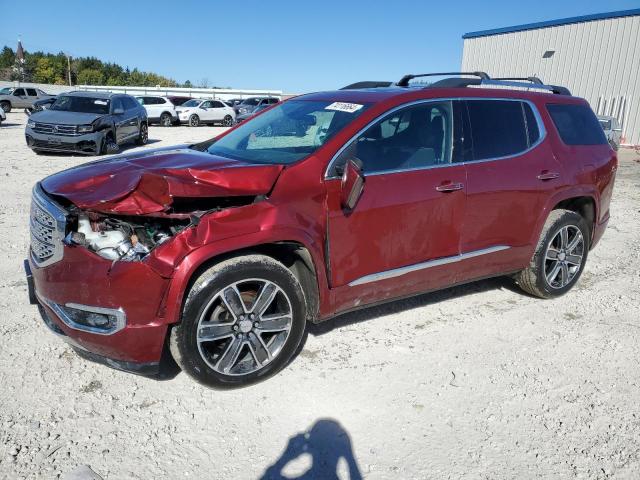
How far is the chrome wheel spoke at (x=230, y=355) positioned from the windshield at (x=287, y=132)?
47.5 inches

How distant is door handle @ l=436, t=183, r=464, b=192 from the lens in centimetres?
375

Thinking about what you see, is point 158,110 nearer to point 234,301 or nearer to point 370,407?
point 234,301

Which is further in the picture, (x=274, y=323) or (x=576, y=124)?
(x=576, y=124)

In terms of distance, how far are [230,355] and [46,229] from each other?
4.37 ft

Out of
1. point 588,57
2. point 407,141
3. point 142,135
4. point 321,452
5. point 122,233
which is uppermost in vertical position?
point 588,57

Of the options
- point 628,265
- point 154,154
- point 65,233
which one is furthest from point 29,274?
point 628,265

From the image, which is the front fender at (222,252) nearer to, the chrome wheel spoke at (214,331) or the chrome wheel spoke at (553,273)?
the chrome wheel spoke at (214,331)

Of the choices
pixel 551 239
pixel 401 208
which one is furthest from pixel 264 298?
pixel 551 239

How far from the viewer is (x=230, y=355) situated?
3.15 metres

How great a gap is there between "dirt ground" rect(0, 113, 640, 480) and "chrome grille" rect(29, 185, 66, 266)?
78cm

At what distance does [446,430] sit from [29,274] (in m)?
2.74

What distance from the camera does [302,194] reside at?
3.23 meters

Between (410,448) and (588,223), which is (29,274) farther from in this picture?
(588,223)

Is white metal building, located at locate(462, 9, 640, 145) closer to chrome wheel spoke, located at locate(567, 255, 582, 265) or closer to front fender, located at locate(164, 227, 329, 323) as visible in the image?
chrome wheel spoke, located at locate(567, 255, 582, 265)
